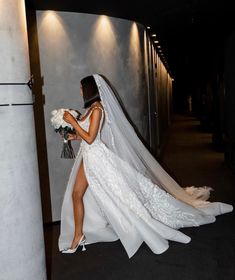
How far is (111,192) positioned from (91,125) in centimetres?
73

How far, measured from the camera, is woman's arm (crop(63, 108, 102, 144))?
142 inches

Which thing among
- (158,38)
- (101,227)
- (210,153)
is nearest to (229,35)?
(158,38)

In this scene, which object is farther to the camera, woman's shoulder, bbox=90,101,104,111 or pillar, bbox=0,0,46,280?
woman's shoulder, bbox=90,101,104,111

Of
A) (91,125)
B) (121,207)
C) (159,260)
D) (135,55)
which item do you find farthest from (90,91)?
(135,55)

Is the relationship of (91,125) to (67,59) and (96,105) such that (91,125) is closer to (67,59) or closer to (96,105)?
(96,105)

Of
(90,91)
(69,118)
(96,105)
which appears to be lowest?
(69,118)

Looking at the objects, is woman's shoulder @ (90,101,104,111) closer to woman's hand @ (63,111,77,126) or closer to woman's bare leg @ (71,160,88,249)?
woman's hand @ (63,111,77,126)

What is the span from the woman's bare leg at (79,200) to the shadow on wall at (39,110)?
3.11 feet

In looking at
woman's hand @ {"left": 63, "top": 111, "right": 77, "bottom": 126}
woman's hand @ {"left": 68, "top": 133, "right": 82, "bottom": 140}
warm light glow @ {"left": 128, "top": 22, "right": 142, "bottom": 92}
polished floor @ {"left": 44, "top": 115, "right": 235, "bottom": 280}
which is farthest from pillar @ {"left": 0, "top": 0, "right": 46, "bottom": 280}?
warm light glow @ {"left": 128, "top": 22, "right": 142, "bottom": 92}

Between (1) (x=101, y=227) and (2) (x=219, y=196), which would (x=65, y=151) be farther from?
(2) (x=219, y=196)

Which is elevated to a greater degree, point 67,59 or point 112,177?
point 67,59

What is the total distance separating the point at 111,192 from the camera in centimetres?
376

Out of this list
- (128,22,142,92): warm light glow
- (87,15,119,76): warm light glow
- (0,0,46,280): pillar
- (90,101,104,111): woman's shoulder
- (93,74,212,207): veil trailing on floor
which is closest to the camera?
(0,0,46,280): pillar

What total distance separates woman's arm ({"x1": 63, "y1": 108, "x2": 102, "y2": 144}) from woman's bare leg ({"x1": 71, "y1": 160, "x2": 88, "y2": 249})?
0.40 metres
